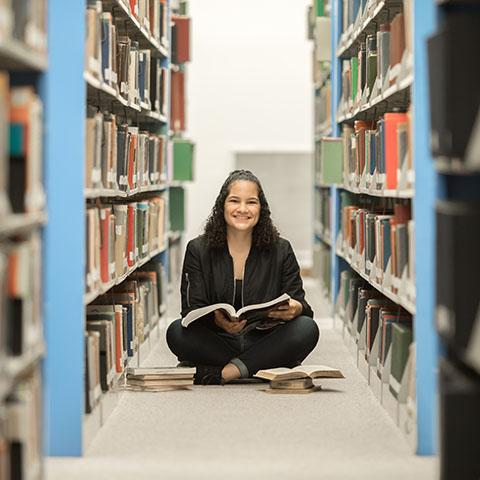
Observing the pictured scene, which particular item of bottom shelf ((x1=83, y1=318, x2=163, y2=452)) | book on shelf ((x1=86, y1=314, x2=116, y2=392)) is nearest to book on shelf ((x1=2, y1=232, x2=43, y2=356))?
bottom shelf ((x1=83, y1=318, x2=163, y2=452))

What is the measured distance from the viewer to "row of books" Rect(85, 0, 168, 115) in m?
3.94

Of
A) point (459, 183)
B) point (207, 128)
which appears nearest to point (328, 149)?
point (459, 183)

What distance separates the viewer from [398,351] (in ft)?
13.7

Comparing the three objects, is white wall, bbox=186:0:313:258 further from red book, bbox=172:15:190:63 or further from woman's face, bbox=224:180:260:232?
woman's face, bbox=224:180:260:232

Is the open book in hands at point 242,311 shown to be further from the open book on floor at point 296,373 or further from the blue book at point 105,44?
the blue book at point 105,44

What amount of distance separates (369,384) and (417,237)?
1.47 metres

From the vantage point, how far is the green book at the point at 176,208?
791 cm

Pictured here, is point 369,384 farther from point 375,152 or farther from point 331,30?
point 331,30

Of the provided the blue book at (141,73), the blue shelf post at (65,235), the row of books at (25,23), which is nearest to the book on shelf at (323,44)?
the blue book at (141,73)

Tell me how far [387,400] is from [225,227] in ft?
4.08

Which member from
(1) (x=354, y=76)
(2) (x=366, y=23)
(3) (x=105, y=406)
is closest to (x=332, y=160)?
(1) (x=354, y=76)

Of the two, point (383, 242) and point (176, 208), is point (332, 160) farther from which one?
point (176, 208)

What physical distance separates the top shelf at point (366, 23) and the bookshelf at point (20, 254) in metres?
2.26

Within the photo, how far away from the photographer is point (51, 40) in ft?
11.5
